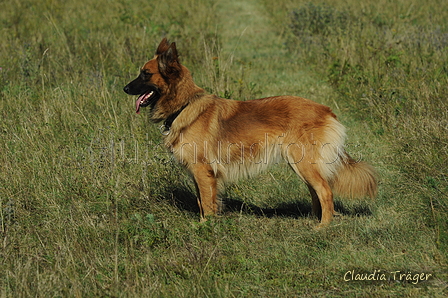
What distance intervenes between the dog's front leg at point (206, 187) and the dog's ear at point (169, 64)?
35.5 inches

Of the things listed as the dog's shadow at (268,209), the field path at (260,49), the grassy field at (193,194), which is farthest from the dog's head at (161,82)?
the field path at (260,49)

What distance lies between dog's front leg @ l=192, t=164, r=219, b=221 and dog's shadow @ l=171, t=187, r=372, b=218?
0.30m

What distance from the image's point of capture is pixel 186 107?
4594 mm

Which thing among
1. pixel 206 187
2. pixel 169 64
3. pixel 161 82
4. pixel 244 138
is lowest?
pixel 206 187

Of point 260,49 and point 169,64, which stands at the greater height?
point 169,64

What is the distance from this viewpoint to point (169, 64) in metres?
4.51

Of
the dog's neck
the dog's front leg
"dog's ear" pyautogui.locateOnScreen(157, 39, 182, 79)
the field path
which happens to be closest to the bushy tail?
the dog's front leg

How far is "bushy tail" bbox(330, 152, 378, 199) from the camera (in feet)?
14.8

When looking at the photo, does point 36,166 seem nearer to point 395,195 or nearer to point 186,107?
point 186,107

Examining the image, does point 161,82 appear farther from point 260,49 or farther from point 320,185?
point 260,49

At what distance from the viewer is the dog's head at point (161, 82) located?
14.8ft

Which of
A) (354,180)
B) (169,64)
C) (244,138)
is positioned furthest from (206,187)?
(354,180)

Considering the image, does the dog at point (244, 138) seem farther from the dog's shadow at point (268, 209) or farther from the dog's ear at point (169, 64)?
the dog's shadow at point (268, 209)

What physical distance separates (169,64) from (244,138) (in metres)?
0.99
